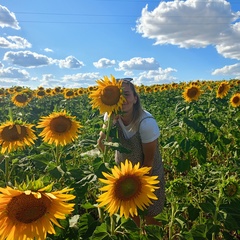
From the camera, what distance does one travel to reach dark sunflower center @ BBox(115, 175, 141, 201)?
2.12m

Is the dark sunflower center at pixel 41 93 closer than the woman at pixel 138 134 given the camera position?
No

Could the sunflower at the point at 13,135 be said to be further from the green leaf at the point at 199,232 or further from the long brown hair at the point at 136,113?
the green leaf at the point at 199,232

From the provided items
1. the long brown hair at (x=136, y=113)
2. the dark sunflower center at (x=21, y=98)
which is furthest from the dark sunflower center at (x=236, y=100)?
the dark sunflower center at (x=21, y=98)

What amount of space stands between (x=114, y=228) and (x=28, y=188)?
40.8 inches

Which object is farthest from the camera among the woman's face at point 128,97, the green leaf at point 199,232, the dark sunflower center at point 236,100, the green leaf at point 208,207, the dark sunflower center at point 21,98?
the dark sunflower center at point 21,98

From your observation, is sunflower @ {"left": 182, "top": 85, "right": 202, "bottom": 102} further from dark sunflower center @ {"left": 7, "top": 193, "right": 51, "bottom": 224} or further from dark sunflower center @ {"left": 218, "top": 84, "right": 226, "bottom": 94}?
dark sunflower center @ {"left": 7, "top": 193, "right": 51, "bottom": 224}

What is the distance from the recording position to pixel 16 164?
3.22 m

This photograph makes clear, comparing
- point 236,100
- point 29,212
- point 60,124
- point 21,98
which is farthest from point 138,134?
point 21,98

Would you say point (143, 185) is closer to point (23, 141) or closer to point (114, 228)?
point (114, 228)

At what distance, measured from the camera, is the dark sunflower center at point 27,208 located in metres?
1.72

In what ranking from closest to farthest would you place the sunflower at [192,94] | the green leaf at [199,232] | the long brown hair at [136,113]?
the green leaf at [199,232], the long brown hair at [136,113], the sunflower at [192,94]

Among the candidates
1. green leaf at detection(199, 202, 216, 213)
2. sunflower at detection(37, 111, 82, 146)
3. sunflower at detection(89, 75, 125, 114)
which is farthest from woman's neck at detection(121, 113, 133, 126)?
green leaf at detection(199, 202, 216, 213)

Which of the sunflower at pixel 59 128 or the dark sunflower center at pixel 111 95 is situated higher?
the dark sunflower center at pixel 111 95

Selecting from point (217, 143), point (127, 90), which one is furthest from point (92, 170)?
point (217, 143)
